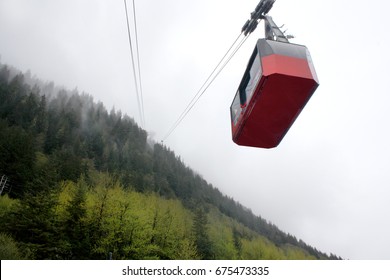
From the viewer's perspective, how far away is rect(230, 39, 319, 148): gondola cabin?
734cm

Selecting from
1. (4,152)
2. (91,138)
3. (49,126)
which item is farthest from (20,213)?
(91,138)

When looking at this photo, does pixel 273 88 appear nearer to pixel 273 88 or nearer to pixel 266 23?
pixel 273 88

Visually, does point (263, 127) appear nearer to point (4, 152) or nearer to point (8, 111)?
point (4, 152)

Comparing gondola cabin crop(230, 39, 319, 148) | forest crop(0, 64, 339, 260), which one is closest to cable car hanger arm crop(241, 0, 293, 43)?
gondola cabin crop(230, 39, 319, 148)

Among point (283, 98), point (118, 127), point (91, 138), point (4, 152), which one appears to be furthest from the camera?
point (118, 127)

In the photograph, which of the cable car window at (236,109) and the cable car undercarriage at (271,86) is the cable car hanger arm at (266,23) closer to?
the cable car undercarriage at (271,86)

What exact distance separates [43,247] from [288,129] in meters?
29.9

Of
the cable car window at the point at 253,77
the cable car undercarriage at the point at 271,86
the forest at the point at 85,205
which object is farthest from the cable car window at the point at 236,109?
the forest at the point at 85,205

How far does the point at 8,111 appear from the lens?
90125 mm

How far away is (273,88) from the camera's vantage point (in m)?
7.49

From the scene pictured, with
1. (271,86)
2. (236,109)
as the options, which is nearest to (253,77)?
(271,86)

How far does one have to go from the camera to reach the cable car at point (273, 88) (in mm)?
7344

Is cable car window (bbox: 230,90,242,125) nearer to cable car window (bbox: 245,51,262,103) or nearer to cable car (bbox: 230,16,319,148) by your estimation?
cable car (bbox: 230,16,319,148)

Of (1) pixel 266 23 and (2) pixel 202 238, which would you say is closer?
(1) pixel 266 23
